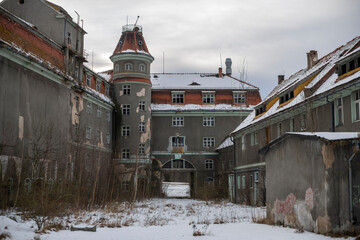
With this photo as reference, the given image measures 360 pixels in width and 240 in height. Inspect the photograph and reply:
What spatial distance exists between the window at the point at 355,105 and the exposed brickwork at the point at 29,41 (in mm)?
17926

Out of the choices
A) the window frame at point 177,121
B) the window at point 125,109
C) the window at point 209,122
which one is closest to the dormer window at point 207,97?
the window at point 209,122

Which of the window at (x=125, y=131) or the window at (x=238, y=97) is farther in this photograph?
the window at (x=238, y=97)

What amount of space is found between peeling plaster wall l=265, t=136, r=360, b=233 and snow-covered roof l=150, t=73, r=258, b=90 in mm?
33711

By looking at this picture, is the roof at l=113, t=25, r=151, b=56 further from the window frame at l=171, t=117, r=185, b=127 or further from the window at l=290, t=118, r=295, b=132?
the window at l=290, t=118, r=295, b=132

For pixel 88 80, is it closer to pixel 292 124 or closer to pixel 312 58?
pixel 312 58

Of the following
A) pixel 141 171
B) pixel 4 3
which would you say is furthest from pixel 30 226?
pixel 141 171

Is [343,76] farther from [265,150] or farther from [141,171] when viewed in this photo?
[141,171]

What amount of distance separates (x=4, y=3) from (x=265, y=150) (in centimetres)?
2515

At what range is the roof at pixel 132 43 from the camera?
150 ft

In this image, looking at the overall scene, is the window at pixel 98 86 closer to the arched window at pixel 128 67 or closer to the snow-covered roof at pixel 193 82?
the arched window at pixel 128 67

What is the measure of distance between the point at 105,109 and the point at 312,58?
69.1ft

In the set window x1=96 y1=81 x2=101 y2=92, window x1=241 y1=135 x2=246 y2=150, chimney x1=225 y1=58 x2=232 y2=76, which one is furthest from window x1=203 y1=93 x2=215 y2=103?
window x1=241 y1=135 x2=246 y2=150

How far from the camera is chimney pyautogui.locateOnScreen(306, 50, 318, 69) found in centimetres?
3061

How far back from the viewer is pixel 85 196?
78.1 feet
